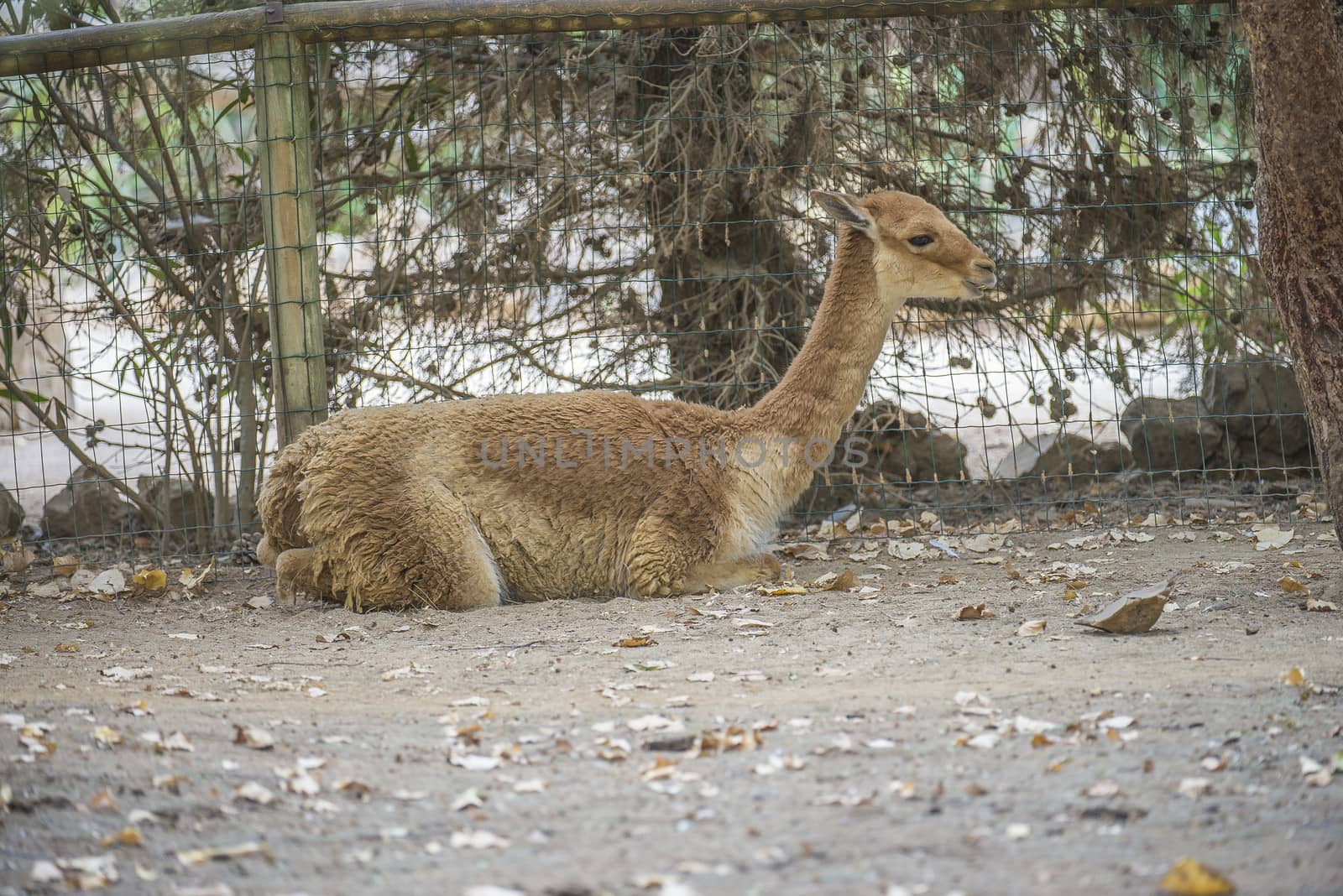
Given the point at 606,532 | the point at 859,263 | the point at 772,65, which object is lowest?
the point at 606,532

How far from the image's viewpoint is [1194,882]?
2080 mm

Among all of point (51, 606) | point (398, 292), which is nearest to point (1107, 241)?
point (398, 292)

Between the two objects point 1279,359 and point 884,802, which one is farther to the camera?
point 1279,359

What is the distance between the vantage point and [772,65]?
23.3 ft

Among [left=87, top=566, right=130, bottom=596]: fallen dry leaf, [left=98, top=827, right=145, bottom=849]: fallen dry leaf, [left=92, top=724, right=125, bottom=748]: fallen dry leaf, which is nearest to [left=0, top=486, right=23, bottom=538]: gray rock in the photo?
[left=87, top=566, right=130, bottom=596]: fallen dry leaf

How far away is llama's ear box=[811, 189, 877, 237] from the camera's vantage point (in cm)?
549

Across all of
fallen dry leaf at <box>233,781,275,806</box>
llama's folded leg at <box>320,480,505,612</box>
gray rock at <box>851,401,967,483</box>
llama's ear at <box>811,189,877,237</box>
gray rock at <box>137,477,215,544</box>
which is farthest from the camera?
gray rock at <box>851,401,967,483</box>

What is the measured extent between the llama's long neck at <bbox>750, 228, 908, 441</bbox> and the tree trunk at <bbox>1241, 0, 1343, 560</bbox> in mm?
1716

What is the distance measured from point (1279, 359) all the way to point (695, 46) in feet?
11.8

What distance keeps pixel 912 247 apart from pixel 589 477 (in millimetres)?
1791

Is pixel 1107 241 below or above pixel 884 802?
above

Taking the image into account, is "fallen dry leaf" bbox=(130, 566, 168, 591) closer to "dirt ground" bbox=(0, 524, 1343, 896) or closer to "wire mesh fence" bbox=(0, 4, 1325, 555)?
"wire mesh fence" bbox=(0, 4, 1325, 555)

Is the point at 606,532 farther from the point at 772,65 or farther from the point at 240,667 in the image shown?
the point at 772,65

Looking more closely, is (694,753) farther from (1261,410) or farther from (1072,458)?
(1261,410)
